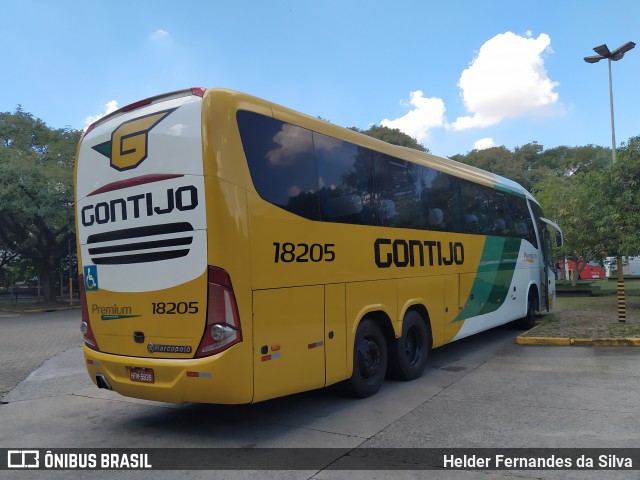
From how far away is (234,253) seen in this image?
4.87m

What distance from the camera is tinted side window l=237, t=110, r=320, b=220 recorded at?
5234mm

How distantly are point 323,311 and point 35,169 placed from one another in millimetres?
20453

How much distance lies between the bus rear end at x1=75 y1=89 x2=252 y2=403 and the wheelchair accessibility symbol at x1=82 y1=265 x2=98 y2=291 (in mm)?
12

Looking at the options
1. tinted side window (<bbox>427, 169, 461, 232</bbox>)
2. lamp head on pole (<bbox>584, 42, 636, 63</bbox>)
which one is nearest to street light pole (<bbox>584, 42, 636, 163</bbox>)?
lamp head on pole (<bbox>584, 42, 636, 63</bbox>)

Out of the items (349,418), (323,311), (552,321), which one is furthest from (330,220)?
(552,321)

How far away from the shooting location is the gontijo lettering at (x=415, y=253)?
701 cm

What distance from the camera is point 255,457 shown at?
475 cm

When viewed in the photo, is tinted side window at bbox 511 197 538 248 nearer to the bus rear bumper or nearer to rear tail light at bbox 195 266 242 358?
rear tail light at bbox 195 266 242 358

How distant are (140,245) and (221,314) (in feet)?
4.13

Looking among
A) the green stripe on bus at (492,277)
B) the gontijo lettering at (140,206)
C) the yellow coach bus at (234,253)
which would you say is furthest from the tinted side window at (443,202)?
the gontijo lettering at (140,206)

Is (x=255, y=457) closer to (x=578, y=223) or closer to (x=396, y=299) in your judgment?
(x=396, y=299)

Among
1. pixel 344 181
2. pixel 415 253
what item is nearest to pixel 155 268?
pixel 344 181

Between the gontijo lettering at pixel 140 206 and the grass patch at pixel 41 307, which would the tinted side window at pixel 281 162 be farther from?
the grass patch at pixel 41 307

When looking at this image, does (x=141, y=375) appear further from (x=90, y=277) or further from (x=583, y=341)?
(x=583, y=341)
